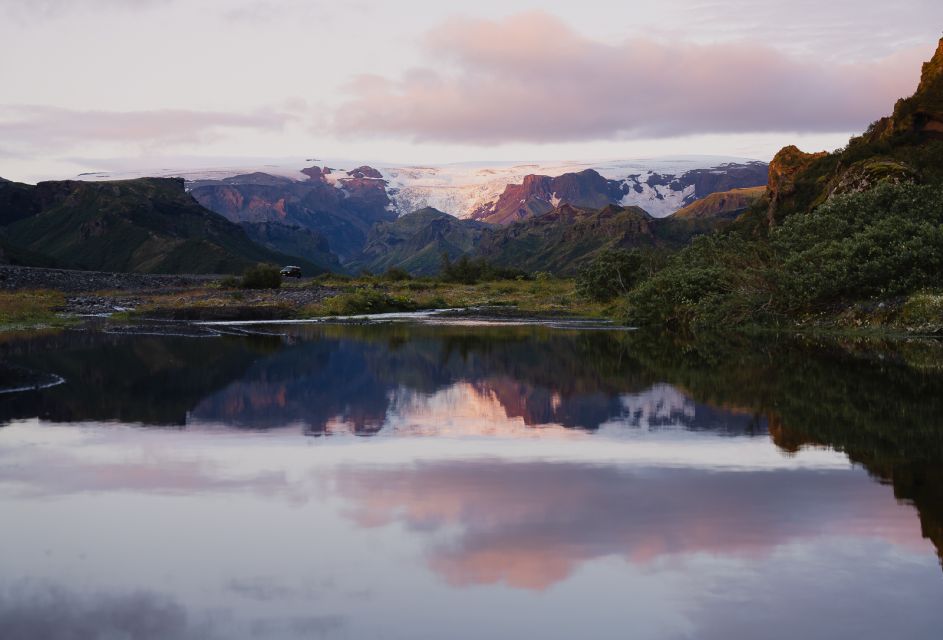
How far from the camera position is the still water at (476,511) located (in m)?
8.98

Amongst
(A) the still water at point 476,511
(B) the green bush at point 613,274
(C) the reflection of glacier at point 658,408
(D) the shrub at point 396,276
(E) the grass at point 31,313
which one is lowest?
(D) the shrub at point 396,276

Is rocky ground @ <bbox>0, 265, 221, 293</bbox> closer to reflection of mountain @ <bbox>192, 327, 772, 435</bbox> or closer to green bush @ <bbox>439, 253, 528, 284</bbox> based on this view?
green bush @ <bbox>439, 253, 528, 284</bbox>

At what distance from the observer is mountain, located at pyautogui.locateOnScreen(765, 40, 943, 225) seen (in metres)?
73.6

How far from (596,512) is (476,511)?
5.23 feet

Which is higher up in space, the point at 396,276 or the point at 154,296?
the point at 154,296

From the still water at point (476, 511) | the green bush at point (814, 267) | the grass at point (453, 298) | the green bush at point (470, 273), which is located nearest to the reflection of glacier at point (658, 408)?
the still water at point (476, 511)

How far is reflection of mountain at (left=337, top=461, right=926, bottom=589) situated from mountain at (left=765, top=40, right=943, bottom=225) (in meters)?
55.8

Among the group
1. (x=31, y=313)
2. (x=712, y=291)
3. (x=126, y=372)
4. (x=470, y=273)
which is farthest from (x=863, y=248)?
(x=470, y=273)

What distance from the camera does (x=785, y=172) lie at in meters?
128

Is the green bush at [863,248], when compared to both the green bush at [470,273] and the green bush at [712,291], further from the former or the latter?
the green bush at [470,273]

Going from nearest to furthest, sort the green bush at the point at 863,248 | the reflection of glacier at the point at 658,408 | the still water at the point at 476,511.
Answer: the still water at the point at 476,511
the reflection of glacier at the point at 658,408
the green bush at the point at 863,248

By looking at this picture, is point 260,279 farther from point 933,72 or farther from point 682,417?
point 682,417

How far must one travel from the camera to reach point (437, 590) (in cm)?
961

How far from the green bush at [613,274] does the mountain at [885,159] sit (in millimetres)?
17829
